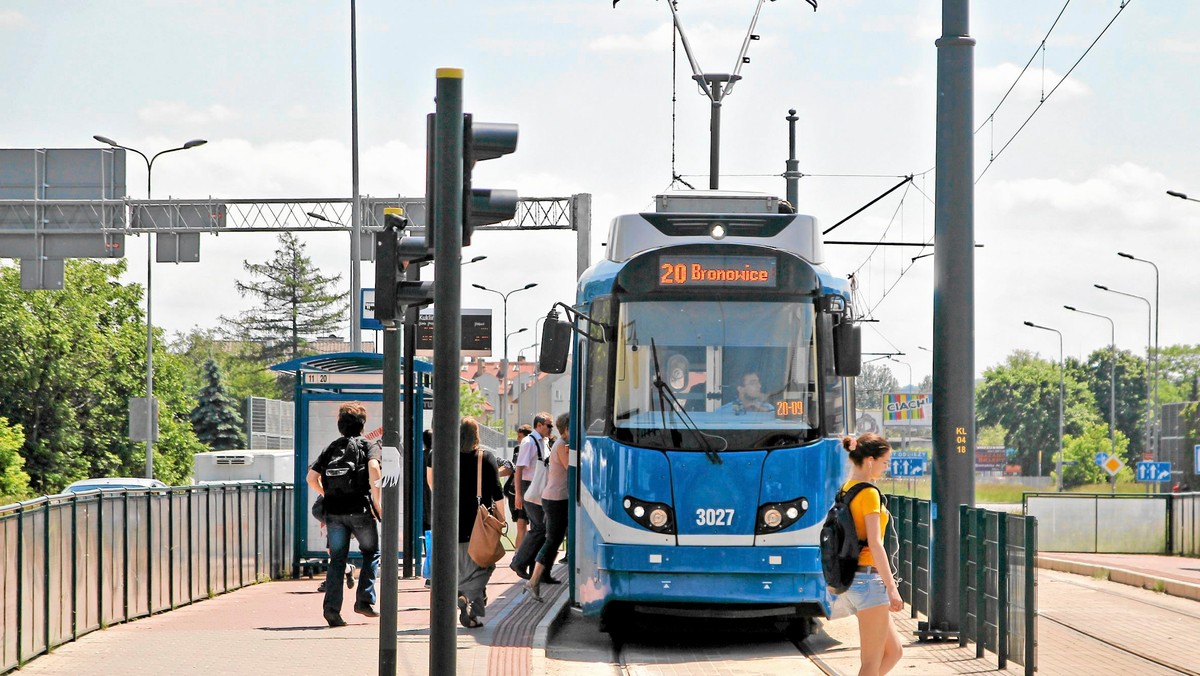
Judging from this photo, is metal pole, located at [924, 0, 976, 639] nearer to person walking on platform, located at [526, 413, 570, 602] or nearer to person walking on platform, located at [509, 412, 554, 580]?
person walking on platform, located at [526, 413, 570, 602]

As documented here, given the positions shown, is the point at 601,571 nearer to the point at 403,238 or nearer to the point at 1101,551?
the point at 403,238

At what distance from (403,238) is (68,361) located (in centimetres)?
6038

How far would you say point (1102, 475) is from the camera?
12975 centimetres

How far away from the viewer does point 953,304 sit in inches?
494

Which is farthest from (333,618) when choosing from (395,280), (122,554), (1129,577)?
(1129,577)

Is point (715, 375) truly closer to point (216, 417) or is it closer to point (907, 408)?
point (907, 408)

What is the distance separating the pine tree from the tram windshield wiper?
79370mm

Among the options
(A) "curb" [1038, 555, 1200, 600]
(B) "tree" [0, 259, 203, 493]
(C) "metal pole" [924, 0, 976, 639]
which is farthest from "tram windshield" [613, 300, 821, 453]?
(B) "tree" [0, 259, 203, 493]

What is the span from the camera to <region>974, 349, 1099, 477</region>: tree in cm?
15012

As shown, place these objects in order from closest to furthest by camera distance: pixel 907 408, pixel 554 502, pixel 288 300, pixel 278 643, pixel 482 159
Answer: pixel 482 159 < pixel 278 643 < pixel 554 502 < pixel 907 408 < pixel 288 300

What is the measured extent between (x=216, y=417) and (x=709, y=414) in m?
81.2

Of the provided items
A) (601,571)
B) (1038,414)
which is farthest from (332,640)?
(1038,414)

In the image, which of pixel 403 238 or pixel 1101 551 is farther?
pixel 1101 551

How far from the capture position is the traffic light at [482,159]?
7.85m
